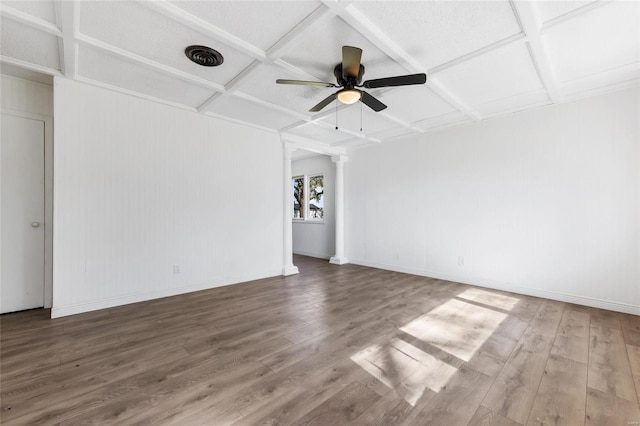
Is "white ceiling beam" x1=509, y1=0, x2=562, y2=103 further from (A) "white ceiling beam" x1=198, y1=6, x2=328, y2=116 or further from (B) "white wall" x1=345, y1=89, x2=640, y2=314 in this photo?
(A) "white ceiling beam" x1=198, y1=6, x2=328, y2=116

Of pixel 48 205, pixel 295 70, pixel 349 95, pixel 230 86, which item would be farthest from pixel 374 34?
pixel 48 205

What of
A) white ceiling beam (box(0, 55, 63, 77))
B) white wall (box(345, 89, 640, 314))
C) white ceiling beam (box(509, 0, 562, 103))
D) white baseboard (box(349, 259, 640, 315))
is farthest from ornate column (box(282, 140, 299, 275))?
white ceiling beam (box(509, 0, 562, 103))

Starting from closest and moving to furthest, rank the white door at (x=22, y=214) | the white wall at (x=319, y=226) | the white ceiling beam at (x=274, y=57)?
the white ceiling beam at (x=274, y=57), the white door at (x=22, y=214), the white wall at (x=319, y=226)

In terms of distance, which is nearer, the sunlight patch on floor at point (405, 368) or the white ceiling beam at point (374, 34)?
the sunlight patch on floor at point (405, 368)

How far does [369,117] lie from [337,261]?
336cm

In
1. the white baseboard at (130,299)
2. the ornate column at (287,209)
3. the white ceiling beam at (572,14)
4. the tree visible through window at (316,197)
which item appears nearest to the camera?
the white ceiling beam at (572,14)

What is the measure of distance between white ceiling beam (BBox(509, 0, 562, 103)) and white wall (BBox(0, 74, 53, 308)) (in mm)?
5013

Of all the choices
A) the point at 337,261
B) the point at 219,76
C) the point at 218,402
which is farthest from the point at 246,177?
the point at 218,402

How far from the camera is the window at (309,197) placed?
283 inches

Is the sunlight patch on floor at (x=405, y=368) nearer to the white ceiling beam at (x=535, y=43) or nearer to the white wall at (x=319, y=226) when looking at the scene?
the white ceiling beam at (x=535, y=43)

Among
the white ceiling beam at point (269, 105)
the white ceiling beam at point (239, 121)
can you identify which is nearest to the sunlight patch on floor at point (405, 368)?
the white ceiling beam at point (269, 105)

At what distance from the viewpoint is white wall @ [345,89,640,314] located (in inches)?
127

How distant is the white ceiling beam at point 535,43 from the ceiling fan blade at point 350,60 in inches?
44.3

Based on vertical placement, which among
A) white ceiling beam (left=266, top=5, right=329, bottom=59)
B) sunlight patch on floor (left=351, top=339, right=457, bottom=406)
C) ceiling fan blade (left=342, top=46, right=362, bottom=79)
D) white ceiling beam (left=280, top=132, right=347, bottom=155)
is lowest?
sunlight patch on floor (left=351, top=339, right=457, bottom=406)
